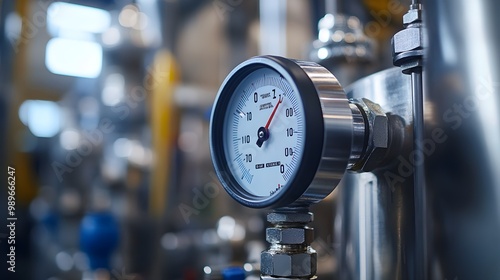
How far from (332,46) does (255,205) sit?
303 millimetres

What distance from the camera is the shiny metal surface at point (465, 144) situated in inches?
15.1

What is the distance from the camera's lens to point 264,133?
0.52m

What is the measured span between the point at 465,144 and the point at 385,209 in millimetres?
142

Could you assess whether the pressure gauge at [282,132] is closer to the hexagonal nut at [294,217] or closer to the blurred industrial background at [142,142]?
the hexagonal nut at [294,217]

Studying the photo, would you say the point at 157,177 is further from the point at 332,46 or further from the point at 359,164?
the point at 359,164

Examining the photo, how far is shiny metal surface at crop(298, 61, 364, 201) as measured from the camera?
46 centimetres

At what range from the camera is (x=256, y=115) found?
535mm

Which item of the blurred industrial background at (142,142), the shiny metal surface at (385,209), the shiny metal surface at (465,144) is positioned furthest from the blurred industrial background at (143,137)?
the shiny metal surface at (465,144)

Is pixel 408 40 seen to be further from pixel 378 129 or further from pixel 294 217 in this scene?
pixel 294 217

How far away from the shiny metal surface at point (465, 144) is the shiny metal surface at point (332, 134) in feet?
0.24

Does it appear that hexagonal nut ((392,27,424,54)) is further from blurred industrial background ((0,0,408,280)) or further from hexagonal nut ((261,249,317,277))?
blurred industrial background ((0,0,408,280))

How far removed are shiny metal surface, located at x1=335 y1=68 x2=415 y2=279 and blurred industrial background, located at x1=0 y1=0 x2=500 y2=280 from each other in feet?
1.81

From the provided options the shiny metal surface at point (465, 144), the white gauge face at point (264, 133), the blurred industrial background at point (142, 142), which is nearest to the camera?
the shiny metal surface at point (465, 144)

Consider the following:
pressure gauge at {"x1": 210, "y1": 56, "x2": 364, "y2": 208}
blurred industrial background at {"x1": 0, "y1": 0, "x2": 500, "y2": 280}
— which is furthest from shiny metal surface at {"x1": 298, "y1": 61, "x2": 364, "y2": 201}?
blurred industrial background at {"x1": 0, "y1": 0, "x2": 500, "y2": 280}
